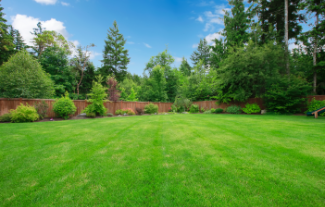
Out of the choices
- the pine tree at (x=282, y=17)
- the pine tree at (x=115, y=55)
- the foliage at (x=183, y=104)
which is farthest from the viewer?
the pine tree at (x=115, y=55)

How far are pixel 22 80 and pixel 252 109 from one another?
23.5 meters

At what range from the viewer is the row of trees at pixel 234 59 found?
12.2 metres

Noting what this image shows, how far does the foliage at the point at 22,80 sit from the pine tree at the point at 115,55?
13341 mm

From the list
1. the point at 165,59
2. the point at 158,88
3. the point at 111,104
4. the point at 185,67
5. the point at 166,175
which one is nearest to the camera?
the point at 166,175

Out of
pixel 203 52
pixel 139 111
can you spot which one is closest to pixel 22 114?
pixel 139 111

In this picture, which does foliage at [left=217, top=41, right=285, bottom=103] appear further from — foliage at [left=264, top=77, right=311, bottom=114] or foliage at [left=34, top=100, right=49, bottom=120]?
foliage at [left=34, top=100, right=49, bottom=120]

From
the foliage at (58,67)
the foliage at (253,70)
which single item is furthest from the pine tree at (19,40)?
the foliage at (253,70)

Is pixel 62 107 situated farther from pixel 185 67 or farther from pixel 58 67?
pixel 185 67

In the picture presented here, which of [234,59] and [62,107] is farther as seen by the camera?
[234,59]

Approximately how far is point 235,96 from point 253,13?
40.5 ft

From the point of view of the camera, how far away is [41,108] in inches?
400

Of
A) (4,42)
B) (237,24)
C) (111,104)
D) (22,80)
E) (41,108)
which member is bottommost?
(41,108)

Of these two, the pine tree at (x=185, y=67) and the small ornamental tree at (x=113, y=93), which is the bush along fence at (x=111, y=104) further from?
the pine tree at (x=185, y=67)

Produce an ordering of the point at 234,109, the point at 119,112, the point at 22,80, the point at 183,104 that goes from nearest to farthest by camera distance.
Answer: the point at 22,80 < the point at 234,109 < the point at 119,112 < the point at 183,104
